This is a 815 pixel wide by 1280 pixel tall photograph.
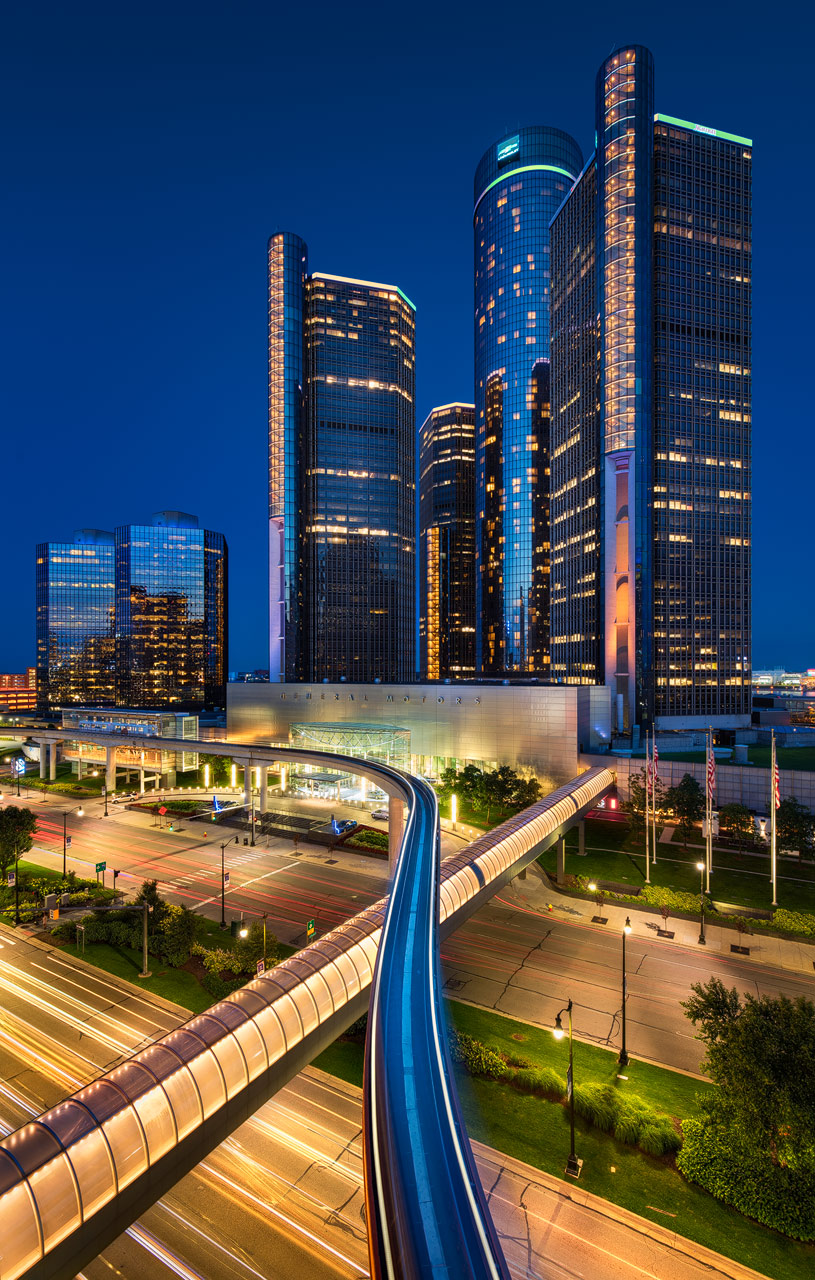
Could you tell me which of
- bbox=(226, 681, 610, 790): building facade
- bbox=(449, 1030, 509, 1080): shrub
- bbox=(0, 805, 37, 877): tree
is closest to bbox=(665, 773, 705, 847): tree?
bbox=(226, 681, 610, 790): building facade

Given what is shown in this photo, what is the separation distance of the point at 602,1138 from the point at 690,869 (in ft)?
112

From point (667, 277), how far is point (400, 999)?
11607cm

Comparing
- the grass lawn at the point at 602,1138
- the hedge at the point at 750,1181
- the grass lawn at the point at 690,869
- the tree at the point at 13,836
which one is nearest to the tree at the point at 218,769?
the tree at the point at 13,836

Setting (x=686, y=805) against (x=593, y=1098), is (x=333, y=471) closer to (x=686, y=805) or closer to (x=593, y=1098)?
(x=686, y=805)

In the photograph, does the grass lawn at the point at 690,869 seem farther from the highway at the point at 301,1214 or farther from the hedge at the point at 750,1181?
the highway at the point at 301,1214

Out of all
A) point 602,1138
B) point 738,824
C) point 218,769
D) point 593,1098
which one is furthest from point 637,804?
point 218,769

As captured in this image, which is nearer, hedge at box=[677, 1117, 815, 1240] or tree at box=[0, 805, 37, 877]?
hedge at box=[677, 1117, 815, 1240]

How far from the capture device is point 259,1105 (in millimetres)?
15641

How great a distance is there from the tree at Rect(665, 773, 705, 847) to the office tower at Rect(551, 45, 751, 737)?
29862 mm

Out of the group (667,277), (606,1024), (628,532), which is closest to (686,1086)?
(606,1024)

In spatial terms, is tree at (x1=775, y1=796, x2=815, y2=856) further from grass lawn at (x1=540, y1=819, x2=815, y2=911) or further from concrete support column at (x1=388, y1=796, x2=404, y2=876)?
concrete support column at (x1=388, y1=796, x2=404, y2=876)

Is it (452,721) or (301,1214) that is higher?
(452,721)

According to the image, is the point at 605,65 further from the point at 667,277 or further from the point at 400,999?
the point at 400,999

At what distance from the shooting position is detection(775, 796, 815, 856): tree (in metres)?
49.9
